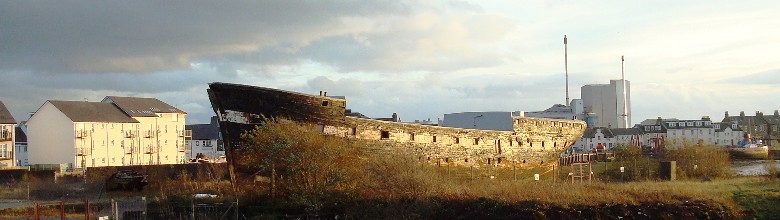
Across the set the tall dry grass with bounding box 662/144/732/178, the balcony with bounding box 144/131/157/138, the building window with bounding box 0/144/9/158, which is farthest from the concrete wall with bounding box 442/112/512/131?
the building window with bounding box 0/144/9/158

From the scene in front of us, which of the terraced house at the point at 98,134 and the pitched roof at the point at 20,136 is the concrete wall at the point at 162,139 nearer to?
the terraced house at the point at 98,134

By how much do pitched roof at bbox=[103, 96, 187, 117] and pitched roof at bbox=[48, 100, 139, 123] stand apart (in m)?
1.09

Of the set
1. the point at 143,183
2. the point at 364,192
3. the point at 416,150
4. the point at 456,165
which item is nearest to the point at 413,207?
the point at 364,192

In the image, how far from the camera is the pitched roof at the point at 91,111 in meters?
59.0

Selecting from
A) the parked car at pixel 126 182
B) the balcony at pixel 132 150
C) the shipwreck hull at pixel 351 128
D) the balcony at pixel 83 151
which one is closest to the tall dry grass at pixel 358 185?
the shipwreck hull at pixel 351 128

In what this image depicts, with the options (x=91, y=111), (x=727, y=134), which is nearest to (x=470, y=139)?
(x=91, y=111)

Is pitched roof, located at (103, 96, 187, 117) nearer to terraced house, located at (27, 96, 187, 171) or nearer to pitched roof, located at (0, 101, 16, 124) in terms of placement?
terraced house, located at (27, 96, 187, 171)

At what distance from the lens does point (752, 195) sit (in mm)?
24453

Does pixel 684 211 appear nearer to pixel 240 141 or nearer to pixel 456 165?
pixel 456 165

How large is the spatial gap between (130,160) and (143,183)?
29.4m

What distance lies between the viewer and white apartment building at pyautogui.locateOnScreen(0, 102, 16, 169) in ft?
183

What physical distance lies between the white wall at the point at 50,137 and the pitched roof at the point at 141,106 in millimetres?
6884

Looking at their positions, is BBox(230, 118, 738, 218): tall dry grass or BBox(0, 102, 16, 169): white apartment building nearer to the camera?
BBox(230, 118, 738, 218): tall dry grass

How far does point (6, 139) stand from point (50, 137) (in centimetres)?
406
